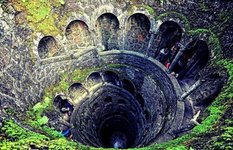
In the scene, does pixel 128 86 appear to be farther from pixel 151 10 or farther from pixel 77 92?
pixel 151 10

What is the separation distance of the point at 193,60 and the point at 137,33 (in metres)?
5.40

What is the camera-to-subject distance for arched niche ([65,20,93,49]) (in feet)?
67.9

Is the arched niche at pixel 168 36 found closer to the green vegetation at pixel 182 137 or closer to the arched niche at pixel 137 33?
the arched niche at pixel 137 33

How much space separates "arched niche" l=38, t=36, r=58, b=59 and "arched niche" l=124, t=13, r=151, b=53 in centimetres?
625

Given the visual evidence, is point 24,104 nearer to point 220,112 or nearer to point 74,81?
point 74,81

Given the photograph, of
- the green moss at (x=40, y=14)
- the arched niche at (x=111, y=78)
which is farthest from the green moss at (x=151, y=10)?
the green moss at (x=40, y=14)

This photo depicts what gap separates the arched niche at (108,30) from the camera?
71.1 feet

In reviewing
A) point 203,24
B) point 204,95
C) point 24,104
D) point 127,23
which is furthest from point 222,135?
point 127,23

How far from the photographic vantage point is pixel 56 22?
19.7m

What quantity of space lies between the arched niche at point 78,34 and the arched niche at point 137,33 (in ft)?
11.1

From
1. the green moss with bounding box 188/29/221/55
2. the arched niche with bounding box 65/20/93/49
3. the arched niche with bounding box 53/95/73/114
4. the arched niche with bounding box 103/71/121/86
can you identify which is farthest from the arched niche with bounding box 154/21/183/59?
the arched niche with bounding box 53/95/73/114

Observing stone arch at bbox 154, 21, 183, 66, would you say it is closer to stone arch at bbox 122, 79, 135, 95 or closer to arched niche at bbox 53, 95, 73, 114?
stone arch at bbox 122, 79, 135, 95

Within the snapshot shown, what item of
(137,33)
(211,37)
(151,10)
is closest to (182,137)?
(211,37)

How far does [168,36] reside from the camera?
21.4m
